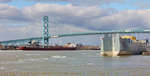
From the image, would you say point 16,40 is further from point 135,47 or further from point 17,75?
point 17,75

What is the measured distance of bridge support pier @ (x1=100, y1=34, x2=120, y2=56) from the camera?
47.3m

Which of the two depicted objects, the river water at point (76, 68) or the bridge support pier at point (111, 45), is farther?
the bridge support pier at point (111, 45)

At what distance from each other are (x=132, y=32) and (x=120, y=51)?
35854mm

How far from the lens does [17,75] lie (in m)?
18.3

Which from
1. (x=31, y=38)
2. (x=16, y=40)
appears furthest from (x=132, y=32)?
(x=16, y=40)

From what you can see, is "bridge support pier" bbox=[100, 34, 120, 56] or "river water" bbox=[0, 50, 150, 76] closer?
"river water" bbox=[0, 50, 150, 76]

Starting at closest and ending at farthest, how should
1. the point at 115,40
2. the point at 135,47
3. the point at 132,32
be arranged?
1. the point at 115,40
2. the point at 135,47
3. the point at 132,32

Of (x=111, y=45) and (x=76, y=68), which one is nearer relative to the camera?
(x=76, y=68)

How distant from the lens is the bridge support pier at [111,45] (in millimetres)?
47281

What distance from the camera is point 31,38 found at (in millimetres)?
117562

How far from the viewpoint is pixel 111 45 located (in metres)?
47.3

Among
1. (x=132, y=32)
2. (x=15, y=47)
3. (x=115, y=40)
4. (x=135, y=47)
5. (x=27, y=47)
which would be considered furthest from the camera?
(x=15, y=47)

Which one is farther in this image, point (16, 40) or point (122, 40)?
point (16, 40)

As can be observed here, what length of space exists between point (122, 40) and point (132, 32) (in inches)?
1353
